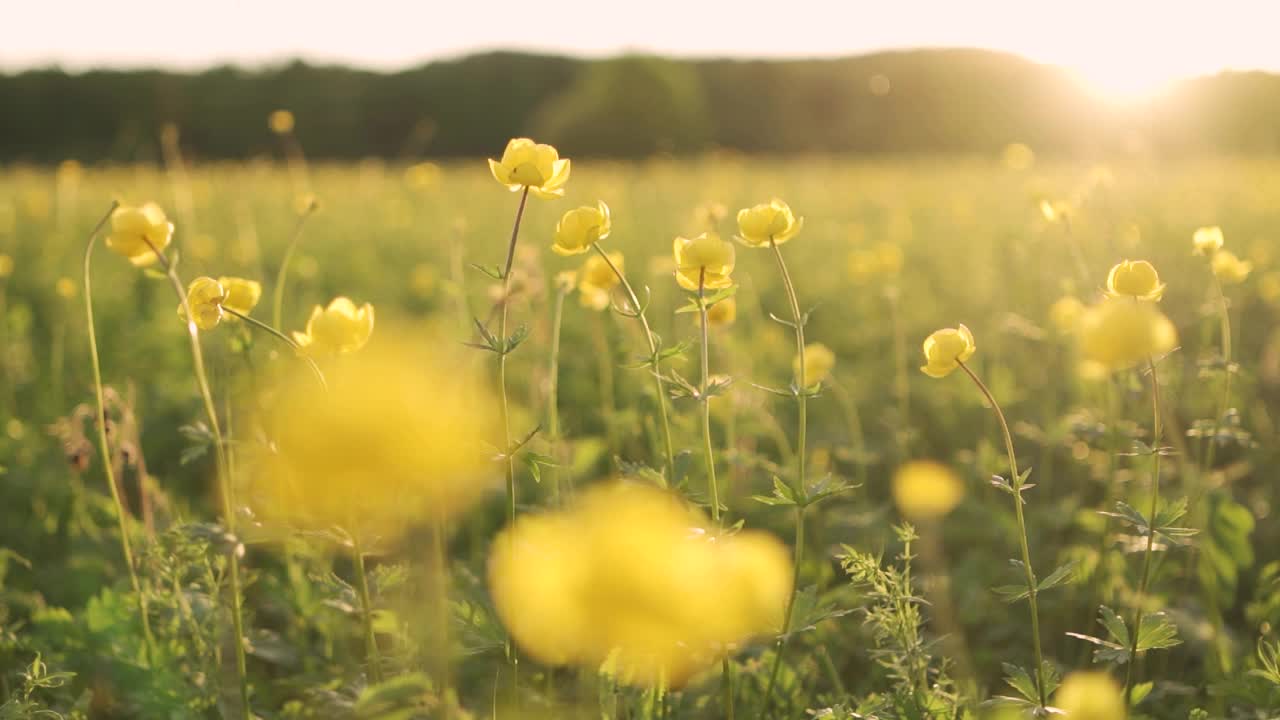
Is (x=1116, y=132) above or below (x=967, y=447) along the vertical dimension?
above

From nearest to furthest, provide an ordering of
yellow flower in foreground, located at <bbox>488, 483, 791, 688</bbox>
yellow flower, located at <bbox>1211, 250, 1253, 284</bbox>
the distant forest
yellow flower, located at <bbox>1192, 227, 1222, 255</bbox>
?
yellow flower in foreground, located at <bbox>488, 483, 791, 688</bbox>
yellow flower, located at <bbox>1192, 227, 1222, 255</bbox>
yellow flower, located at <bbox>1211, 250, 1253, 284</bbox>
the distant forest

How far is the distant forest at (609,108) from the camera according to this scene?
20.1 meters

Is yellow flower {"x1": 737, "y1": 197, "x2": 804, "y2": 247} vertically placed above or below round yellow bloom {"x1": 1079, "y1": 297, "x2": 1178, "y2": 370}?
above

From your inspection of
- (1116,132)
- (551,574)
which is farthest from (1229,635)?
(1116,132)

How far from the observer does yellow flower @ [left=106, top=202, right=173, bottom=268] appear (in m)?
1.24

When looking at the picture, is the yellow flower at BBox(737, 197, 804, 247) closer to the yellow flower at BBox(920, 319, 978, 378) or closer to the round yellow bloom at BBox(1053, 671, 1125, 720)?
the yellow flower at BBox(920, 319, 978, 378)

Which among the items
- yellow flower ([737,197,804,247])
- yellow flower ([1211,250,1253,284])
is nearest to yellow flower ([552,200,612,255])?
yellow flower ([737,197,804,247])

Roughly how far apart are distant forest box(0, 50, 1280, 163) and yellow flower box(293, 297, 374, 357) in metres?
19.0

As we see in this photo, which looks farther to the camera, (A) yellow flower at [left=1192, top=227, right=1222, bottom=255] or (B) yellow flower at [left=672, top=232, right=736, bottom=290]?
(A) yellow flower at [left=1192, top=227, right=1222, bottom=255]

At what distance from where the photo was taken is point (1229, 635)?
1.85 meters

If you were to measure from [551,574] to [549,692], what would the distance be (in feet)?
2.78

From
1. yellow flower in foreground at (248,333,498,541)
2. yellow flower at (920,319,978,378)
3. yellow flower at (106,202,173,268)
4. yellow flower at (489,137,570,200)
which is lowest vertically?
yellow flower at (920,319,978,378)

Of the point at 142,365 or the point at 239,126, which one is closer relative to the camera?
the point at 142,365

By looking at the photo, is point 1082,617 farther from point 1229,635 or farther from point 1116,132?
point 1116,132
